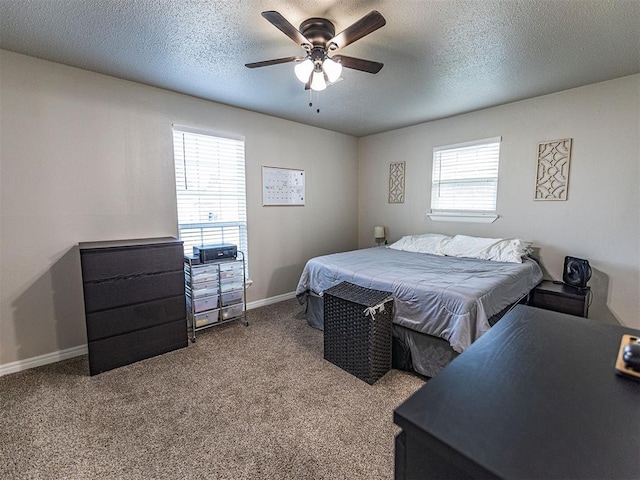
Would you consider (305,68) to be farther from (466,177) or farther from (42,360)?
(42,360)

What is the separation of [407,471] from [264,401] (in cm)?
162

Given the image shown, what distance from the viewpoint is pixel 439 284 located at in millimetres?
2316

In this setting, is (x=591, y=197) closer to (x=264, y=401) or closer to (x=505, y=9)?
(x=505, y=9)

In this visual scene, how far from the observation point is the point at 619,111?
2750 millimetres

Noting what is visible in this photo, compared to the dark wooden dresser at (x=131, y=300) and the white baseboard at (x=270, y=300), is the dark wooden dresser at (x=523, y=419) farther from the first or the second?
the white baseboard at (x=270, y=300)

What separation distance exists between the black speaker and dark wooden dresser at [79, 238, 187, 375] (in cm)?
374

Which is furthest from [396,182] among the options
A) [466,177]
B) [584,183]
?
[584,183]

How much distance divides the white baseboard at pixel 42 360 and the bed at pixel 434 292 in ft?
6.90

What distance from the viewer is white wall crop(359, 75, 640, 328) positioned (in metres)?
2.74

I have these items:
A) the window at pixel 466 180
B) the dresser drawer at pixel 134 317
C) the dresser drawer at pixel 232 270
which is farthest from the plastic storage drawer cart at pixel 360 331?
the window at pixel 466 180

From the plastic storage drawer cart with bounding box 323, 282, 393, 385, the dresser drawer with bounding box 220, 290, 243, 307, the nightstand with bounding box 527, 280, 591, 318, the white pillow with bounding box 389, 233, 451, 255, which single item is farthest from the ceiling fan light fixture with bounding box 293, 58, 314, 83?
the nightstand with bounding box 527, 280, 591, 318

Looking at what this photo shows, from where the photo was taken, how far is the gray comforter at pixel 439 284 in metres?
2.06

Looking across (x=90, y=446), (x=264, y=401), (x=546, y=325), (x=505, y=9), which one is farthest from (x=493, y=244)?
(x=90, y=446)

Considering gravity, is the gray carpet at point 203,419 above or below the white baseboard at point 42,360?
below
